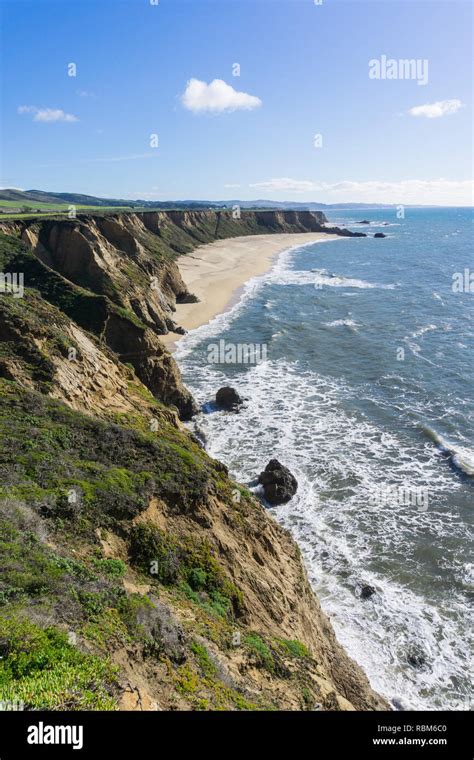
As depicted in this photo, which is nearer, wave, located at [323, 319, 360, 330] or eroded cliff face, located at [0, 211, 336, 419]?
eroded cliff face, located at [0, 211, 336, 419]

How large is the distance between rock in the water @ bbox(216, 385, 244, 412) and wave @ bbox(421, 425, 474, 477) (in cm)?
1346

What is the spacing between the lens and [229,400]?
3453cm

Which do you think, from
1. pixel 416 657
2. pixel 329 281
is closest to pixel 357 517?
pixel 416 657

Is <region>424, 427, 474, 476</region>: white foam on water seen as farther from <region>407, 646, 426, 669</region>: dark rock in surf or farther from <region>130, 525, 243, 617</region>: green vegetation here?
<region>130, 525, 243, 617</region>: green vegetation

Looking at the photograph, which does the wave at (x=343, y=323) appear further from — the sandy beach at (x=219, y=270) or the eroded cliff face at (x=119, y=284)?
the eroded cliff face at (x=119, y=284)

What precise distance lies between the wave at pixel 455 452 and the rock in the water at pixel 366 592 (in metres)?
11.1

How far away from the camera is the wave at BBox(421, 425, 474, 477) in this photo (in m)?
26.6

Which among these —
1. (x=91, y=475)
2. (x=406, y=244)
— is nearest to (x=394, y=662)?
(x=91, y=475)

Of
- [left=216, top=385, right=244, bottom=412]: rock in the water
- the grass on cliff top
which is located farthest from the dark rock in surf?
[left=216, top=385, right=244, bottom=412]: rock in the water

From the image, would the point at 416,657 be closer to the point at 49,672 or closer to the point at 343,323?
the point at 49,672

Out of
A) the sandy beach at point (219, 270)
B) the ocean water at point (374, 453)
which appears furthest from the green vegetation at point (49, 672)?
the sandy beach at point (219, 270)

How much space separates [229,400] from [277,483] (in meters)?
11.2
